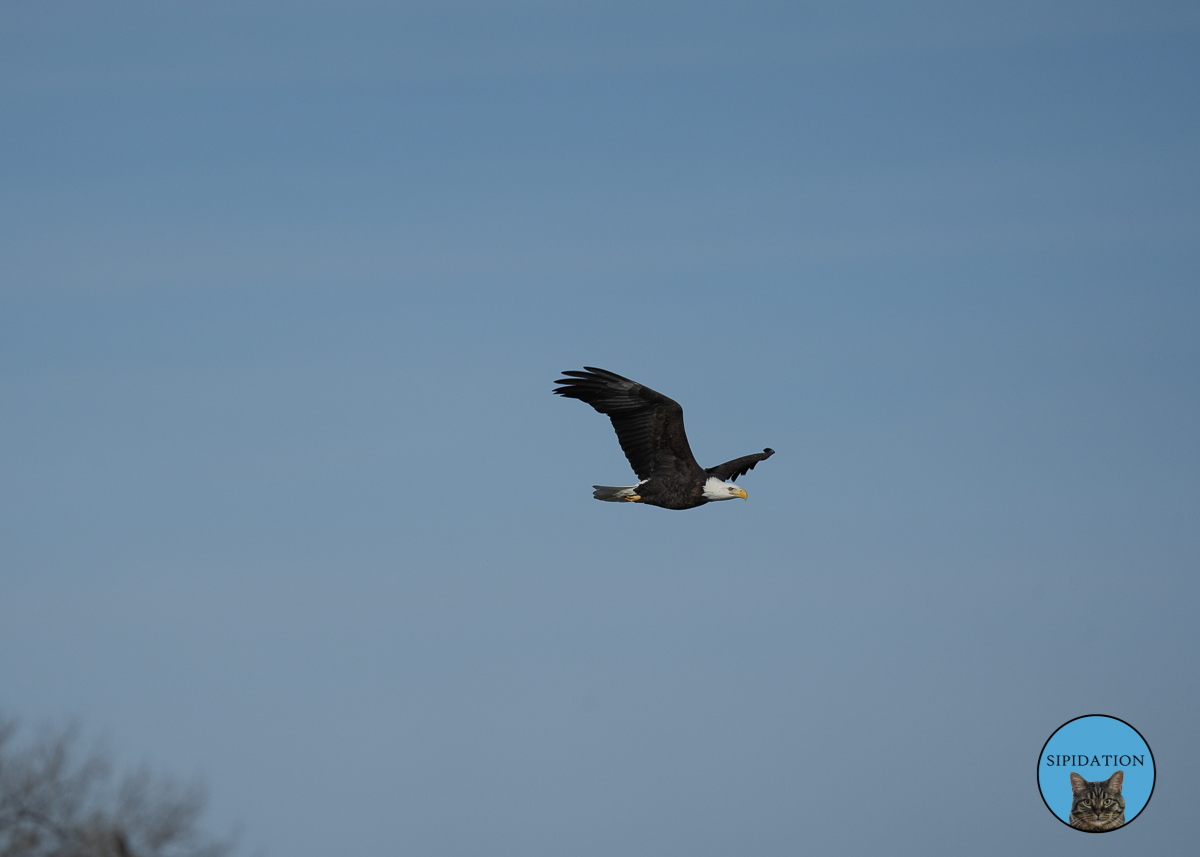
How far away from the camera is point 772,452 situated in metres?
22.3

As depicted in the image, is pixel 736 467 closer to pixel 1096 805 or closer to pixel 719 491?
pixel 719 491

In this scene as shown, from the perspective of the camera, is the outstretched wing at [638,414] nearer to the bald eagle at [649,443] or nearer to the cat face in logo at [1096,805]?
the bald eagle at [649,443]

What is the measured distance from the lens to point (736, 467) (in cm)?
2145

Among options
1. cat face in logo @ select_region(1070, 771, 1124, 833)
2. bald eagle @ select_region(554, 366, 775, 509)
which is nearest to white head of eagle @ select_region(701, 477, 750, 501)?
bald eagle @ select_region(554, 366, 775, 509)

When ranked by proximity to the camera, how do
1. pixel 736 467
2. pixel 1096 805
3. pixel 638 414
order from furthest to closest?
pixel 736 467, pixel 638 414, pixel 1096 805

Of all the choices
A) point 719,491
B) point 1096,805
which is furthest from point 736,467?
point 1096,805

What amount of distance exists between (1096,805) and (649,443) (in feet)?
22.8

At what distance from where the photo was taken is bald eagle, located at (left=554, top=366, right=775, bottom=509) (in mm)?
19641

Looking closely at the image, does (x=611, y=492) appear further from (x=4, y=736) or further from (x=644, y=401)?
(x=4, y=736)

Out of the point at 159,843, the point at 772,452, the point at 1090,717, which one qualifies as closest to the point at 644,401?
the point at 772,452

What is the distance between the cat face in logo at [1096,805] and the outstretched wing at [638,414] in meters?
6.18

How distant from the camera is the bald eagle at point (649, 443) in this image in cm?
1964

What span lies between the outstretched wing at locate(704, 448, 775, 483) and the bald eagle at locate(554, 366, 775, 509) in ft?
1.89

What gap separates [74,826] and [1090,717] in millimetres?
12748
